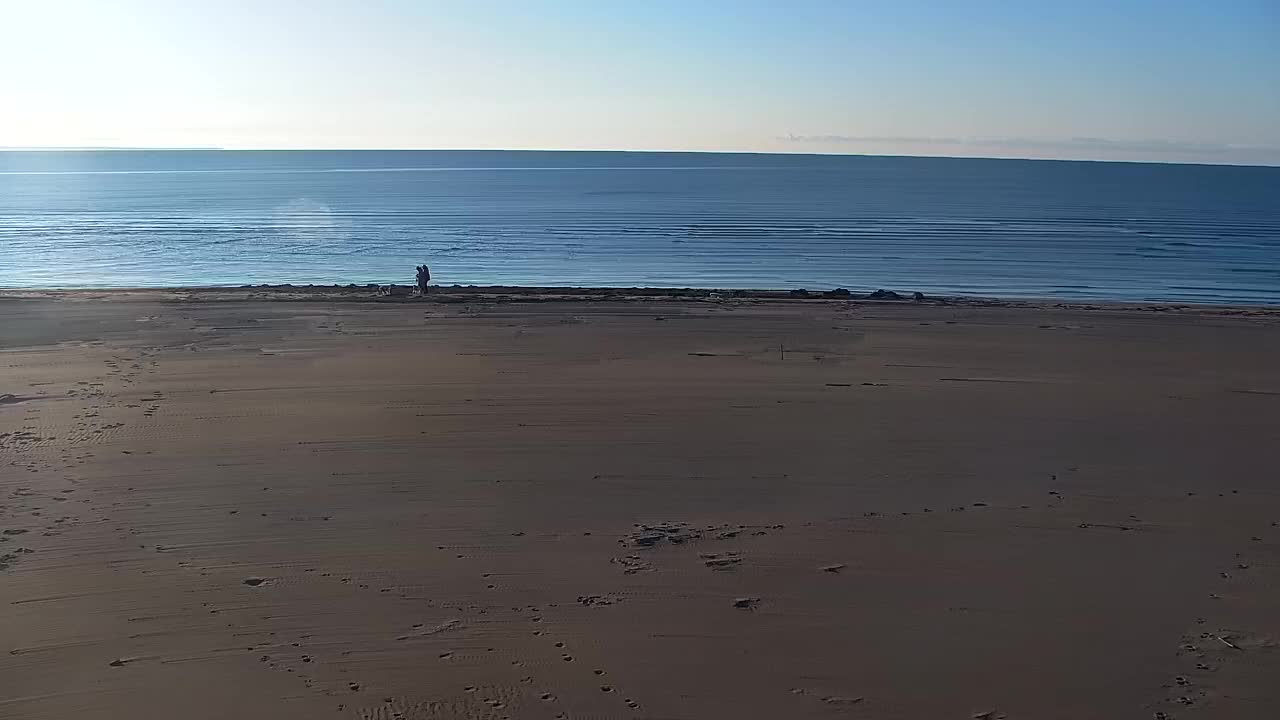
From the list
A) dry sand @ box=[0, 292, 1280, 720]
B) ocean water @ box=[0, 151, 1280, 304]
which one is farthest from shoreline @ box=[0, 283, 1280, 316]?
dry sand @ box=[0, 292, 1280, 720]

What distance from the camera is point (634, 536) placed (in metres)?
10.4

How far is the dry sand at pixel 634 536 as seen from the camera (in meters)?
7.51

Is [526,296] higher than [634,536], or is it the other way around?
[526,296]

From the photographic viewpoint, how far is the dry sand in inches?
296

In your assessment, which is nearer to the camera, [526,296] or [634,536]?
[634,536]

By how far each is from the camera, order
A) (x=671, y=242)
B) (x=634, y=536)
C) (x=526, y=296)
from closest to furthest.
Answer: (x=634, y=536), (x=526, y=296), (x=671, y=242)

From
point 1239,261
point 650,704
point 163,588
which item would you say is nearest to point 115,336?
point 163,588

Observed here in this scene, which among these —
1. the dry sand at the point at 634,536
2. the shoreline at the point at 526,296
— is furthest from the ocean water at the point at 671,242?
the dry sand at the point at 634,536

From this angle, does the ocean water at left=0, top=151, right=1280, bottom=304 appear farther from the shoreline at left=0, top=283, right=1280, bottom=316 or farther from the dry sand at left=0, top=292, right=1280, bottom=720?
the dry sand at left=0, top=292, right=1280, bottom=720

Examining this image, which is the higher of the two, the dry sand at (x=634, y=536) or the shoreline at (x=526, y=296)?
the shoreline at (x=526, y=296)

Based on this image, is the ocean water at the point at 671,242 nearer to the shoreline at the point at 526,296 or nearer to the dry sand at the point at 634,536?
the shoreline at the point at 526,296

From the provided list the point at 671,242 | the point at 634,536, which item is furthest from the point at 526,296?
the point at 671,242

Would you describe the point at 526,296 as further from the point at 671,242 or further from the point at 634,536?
the point at 671,242

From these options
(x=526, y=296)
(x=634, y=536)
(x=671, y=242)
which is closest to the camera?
(x=634, y=536)
